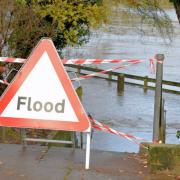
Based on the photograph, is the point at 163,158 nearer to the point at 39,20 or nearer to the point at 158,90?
the point at 158,90

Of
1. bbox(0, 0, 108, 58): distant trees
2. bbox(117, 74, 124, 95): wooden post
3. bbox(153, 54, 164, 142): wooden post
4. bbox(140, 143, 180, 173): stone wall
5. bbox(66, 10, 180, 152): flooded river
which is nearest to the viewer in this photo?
bbox(140, 143, 180, 173): stone wall

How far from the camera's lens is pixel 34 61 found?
20.8 ft

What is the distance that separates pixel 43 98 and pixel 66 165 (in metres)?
0.80

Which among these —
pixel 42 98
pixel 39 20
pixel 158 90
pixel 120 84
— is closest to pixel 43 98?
pixel 42 98

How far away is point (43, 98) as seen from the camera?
6332 mm

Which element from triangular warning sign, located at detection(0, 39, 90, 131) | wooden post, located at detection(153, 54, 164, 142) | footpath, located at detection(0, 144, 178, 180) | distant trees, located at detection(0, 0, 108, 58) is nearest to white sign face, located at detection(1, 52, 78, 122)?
triangular warning sign, located at detection(0, 39, 90, 131)

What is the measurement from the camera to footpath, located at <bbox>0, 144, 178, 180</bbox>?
6043mm

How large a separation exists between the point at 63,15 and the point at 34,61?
7842mm

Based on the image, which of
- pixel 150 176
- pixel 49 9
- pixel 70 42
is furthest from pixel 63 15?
pixel 150 176

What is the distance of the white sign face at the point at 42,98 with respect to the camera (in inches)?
248

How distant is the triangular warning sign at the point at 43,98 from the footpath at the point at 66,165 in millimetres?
449

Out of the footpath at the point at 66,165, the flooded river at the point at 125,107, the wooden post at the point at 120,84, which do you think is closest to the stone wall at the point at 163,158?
the footpath at the point at 66,165

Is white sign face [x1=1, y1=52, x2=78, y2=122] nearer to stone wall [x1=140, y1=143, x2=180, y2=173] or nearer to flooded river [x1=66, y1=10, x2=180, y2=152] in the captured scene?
stone wall [x1=140, y1=143, x2=180, y2=173]

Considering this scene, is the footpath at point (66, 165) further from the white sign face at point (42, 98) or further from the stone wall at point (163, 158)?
the white sign face at point (42, 98)
